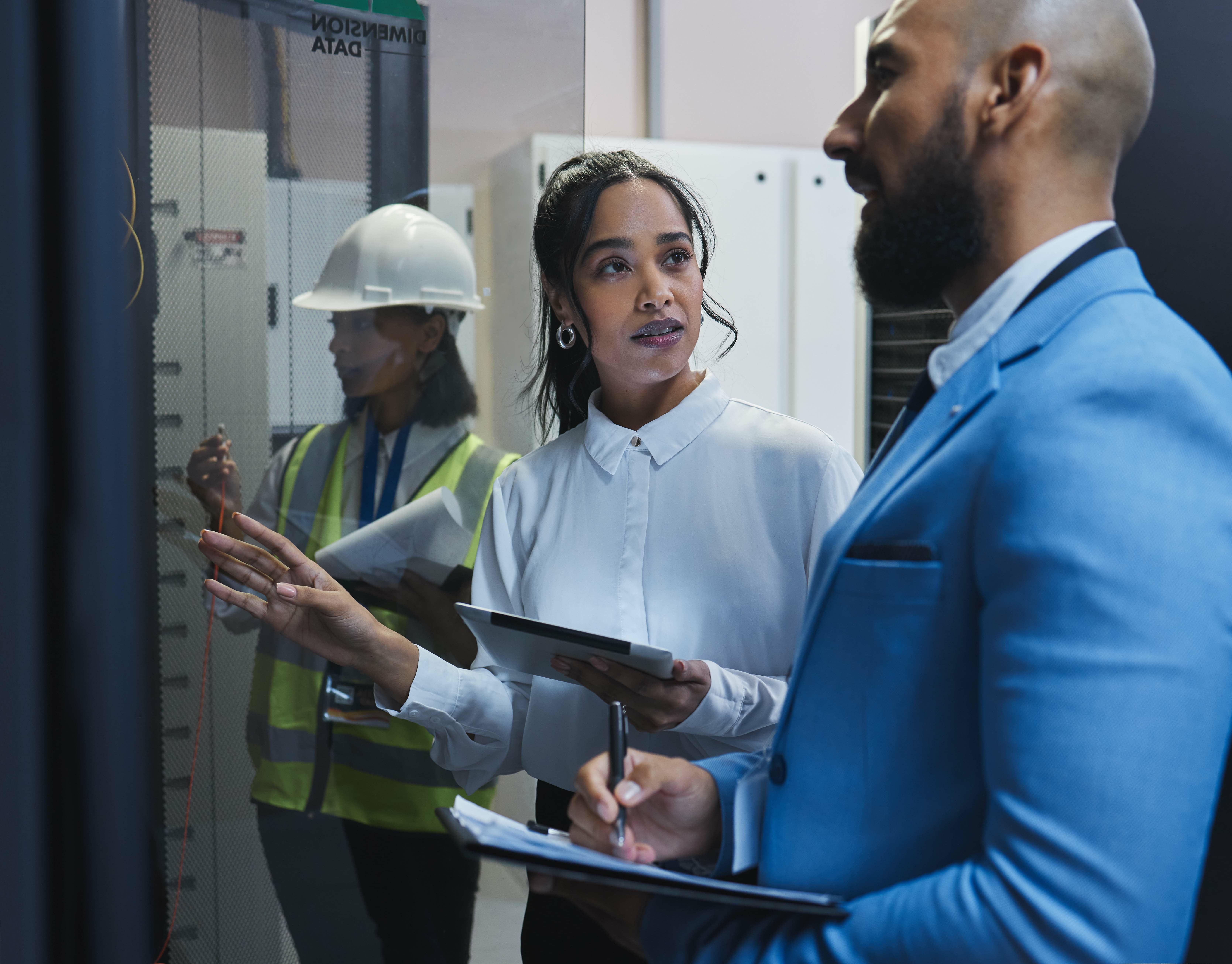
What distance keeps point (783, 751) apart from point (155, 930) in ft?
3.41

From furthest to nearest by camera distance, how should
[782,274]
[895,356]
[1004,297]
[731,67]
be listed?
1. [731,67]
2. [782,274]
3. [895,356]
4. [1004,297]

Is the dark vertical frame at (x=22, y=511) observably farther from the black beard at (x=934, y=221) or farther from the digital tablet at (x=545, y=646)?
the black beard at (x=934, y=221)

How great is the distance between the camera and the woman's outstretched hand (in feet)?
3.83

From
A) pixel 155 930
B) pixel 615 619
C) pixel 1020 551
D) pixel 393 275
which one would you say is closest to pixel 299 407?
pixel 393 275

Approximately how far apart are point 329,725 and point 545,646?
603 millimetres

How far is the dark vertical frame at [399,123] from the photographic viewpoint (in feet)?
4.52

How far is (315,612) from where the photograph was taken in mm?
1178

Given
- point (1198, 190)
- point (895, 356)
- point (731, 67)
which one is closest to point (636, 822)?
point (1198, 190)

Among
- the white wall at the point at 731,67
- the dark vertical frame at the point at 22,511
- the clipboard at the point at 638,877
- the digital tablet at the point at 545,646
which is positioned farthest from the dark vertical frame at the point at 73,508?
the white wall at the point at 731,67

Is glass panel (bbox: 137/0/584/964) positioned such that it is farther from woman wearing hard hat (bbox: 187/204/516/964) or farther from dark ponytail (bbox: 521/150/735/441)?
dark ponytail (bbox: 521/150/735/441)

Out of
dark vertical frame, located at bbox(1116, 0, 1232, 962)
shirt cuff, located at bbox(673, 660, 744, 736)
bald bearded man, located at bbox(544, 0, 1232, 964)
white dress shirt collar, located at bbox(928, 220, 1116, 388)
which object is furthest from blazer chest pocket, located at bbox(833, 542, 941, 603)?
dark vertical frame, located at bbox(1116, 0, 1232, 962)

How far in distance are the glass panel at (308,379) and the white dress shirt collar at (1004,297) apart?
0.91 metres

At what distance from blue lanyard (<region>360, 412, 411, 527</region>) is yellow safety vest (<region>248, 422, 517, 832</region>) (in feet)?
0.11

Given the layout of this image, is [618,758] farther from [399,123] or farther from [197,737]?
[399,123]
